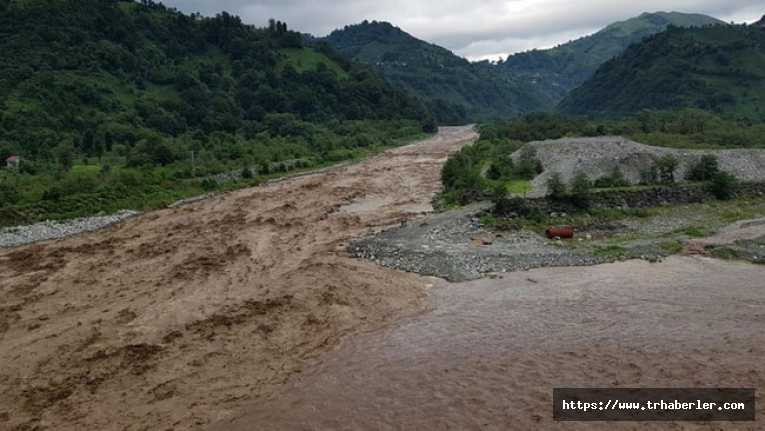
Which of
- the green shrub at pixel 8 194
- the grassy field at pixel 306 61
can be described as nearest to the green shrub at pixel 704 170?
the green shrub at pixel 8 194

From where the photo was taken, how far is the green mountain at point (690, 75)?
119 metres

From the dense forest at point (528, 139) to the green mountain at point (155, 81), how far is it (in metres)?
34.4

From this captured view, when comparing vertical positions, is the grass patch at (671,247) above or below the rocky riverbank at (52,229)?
below

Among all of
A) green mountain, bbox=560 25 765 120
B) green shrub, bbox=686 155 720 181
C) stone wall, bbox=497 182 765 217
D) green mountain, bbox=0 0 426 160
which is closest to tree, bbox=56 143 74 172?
green mountain, bbox=0 0 426 160

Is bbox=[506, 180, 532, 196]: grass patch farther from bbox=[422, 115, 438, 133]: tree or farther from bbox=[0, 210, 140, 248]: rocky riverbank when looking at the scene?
bbox=[422, 115, 438, 133]: tree

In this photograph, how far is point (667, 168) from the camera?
126 feet

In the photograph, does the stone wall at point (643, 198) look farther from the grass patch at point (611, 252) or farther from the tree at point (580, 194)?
the grass patch at point (611, 252)

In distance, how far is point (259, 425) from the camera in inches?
535

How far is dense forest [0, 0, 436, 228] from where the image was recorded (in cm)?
5153

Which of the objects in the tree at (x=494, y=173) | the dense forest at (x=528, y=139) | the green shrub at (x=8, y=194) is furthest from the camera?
the tree at (x=494, y=173)

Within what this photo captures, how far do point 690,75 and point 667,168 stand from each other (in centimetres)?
11519

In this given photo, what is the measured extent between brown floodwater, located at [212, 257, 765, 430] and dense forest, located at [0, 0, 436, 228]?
1359 inches

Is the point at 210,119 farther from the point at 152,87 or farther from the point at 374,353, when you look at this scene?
the point at 374,353

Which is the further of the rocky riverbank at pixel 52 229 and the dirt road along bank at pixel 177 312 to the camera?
the rocky riverbank at pixel 52 229
